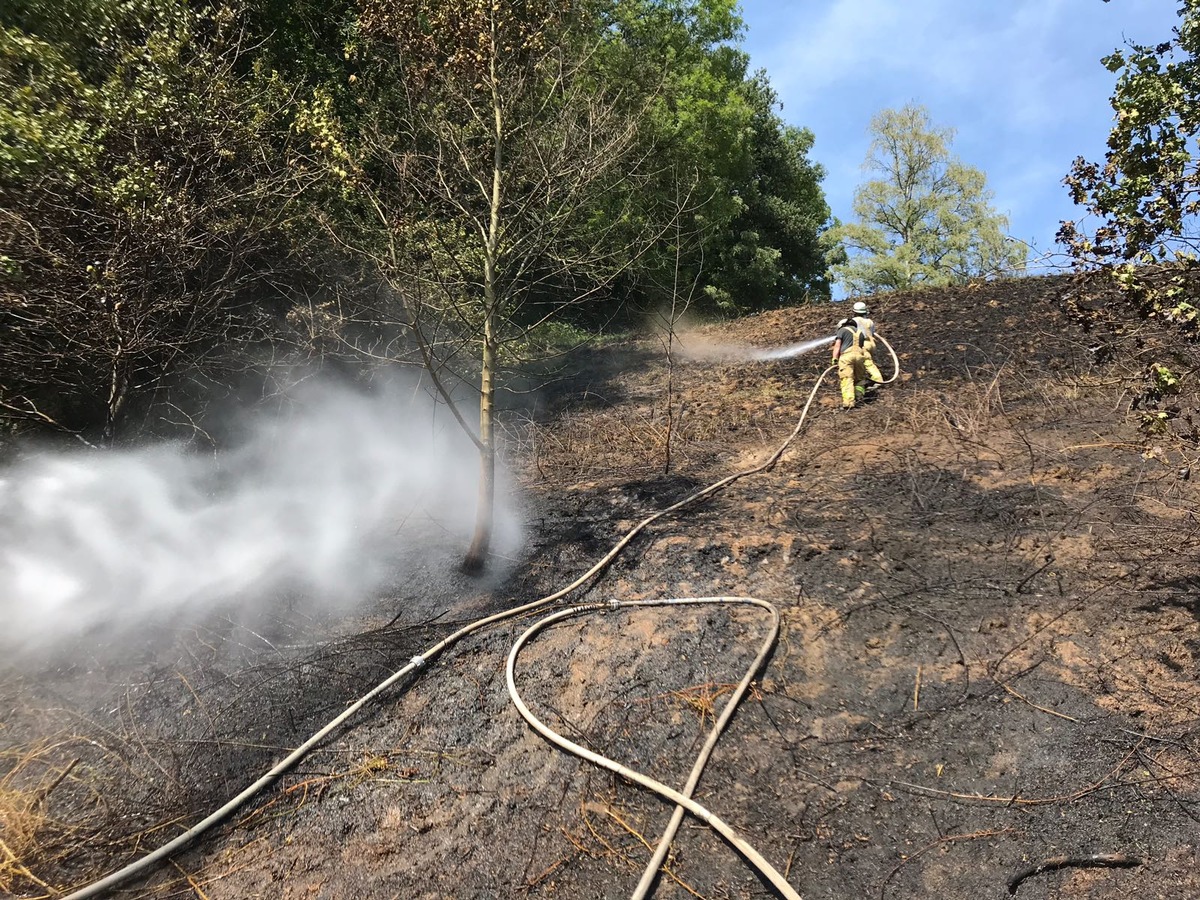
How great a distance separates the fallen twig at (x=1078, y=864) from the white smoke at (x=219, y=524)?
4220 mm

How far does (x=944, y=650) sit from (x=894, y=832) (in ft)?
4.41

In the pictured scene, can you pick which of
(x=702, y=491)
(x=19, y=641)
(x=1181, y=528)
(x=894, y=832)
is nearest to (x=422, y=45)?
(x=702, y=491)

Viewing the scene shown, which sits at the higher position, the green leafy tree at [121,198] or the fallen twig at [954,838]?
the green leafy tree at [121,198]

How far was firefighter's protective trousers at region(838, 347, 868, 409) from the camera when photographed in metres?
8.64

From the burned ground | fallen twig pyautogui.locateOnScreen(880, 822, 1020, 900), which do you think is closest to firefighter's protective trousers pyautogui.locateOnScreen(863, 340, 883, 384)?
the burned ground

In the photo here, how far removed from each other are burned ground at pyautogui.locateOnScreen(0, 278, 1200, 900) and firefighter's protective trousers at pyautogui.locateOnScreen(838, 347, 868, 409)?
7.75 feet

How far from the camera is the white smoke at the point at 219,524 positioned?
529 centimetres

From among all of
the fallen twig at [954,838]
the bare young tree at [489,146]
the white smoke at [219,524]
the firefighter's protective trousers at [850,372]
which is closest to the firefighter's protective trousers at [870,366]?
the firefighter's protective trousers at [850,372]

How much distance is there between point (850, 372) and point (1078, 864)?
659cm

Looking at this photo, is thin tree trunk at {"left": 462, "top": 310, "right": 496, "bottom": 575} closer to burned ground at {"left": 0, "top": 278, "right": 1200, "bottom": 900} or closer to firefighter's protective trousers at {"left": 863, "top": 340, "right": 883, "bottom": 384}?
burned ground at {"left": 0, "top": 278, "right": 1200, "bottom": 900}

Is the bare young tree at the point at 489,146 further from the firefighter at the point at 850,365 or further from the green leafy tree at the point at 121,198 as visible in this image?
the firefighter at the point at 850,365

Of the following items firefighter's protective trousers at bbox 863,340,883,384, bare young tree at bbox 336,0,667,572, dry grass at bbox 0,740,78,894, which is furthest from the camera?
firefighter's protective trousers at bbox 863,340,883,384

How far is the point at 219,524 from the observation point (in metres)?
6.39

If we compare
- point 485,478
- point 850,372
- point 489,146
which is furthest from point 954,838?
point 850,372
